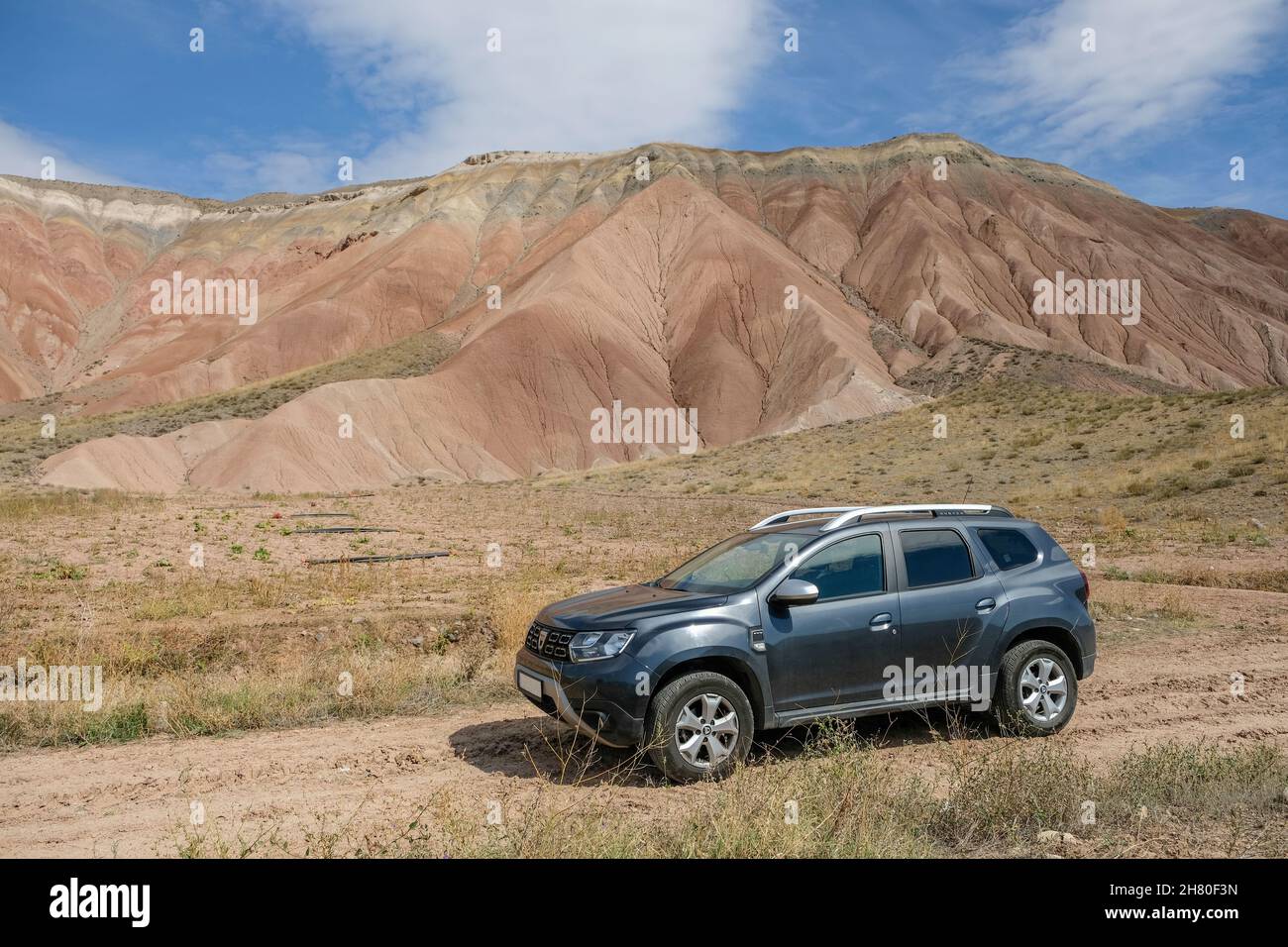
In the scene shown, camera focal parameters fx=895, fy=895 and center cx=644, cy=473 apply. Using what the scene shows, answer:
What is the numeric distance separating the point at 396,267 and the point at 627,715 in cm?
9591

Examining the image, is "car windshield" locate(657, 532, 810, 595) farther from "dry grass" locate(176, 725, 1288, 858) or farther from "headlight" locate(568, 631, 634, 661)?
"dry grass" locate(176, 725, 1288, 858)

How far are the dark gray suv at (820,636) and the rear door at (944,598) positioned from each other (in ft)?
0.03

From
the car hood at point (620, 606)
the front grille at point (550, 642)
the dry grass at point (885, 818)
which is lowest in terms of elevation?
the dry grass at point (885, 818)

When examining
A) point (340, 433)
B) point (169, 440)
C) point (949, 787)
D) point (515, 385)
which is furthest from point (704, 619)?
point (515, 385)

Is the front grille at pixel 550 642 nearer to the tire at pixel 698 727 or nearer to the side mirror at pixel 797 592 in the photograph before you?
the tire at pixel 698 727

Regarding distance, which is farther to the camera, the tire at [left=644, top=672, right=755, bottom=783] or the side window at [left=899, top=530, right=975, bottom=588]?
the side window at [left=899, top=530, right=975, bottom=588]

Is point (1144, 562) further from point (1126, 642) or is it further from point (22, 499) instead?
point (22, 499)

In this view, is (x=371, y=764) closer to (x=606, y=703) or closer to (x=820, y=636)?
(x=606, y=703)

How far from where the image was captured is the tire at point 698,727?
19.0 ft

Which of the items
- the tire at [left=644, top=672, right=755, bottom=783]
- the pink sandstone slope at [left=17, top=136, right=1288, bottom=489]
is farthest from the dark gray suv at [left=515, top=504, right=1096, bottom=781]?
the pink sandstone slope at [left=17, top=136, right=1288, bottom=489]

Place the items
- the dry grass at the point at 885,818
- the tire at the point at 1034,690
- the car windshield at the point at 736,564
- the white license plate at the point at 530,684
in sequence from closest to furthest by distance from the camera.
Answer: the dry grass at the point at 885,818 < the white license plate at the point at 530,684 < the car windshield at the point at 736,564 < the tire at the point at 1034,690

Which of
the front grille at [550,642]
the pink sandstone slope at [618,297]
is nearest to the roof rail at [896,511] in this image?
the front grille at [550,642]

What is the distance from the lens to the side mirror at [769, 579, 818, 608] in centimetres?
606

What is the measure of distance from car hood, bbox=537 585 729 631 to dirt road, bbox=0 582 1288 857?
3.12 ft
